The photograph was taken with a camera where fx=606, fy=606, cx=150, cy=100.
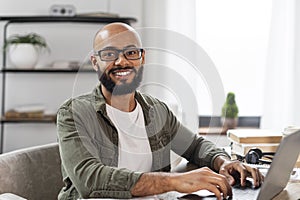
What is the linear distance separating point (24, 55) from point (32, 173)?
1909 mm

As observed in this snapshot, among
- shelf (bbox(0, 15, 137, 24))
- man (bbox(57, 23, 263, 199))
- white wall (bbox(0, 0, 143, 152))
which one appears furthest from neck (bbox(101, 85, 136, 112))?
white wall (bbox(0, 0, 143, 152))

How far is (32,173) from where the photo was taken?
188cm

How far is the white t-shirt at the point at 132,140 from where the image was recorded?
5.60 feet

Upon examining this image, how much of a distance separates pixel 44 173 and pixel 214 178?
0.69 metres

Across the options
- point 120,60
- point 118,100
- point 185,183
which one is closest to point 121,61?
point 120,60

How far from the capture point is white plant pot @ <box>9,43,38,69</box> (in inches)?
144

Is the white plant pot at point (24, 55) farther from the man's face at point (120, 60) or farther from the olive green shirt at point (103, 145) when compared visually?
the man's face at point (120, 60)

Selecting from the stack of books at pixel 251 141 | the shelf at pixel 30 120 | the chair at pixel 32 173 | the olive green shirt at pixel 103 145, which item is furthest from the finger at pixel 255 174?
the shelf at pixel 30 120

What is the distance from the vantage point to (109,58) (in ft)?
5.34

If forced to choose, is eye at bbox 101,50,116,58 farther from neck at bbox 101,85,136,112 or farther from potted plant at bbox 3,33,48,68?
potted plant at bbox 3,33,48,68

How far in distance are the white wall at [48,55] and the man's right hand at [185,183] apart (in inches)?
95.5

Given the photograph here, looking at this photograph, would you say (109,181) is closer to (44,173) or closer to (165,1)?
(44,173)

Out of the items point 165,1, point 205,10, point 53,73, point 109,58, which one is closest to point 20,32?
point 53,73

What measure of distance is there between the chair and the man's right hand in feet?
1.56
